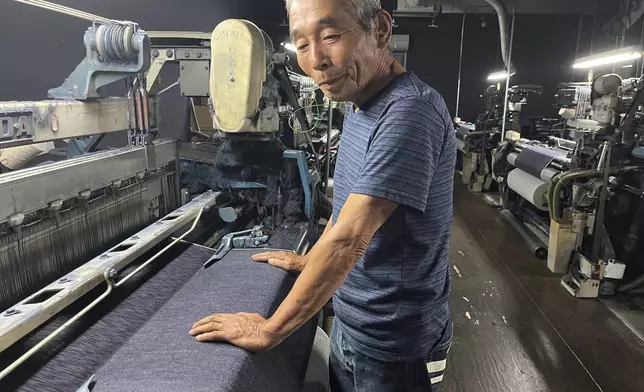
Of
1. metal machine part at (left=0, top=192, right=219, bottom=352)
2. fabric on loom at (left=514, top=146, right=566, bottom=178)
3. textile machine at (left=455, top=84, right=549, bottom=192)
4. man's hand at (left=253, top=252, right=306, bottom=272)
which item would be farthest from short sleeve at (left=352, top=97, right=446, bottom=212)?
textile machine at (left=455, top=84, right=549, bottom=192)

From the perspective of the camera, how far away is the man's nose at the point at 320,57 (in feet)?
3.24

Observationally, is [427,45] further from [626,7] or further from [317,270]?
[317,270]

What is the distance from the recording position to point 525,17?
913 cm

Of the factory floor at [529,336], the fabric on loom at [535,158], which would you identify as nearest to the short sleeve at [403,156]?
the factory floor at [529,336]

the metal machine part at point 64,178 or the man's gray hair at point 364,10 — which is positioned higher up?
the man's gray hair at point 364,10

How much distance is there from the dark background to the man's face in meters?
1.12

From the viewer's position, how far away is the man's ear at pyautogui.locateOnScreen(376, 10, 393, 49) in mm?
1020

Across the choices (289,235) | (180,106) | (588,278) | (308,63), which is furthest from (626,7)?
(308,63)

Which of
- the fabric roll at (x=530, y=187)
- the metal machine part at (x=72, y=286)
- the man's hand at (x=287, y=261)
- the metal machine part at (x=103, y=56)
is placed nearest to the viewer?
the metal machine part at (x=72, y=286)

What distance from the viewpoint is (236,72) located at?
2.08 m

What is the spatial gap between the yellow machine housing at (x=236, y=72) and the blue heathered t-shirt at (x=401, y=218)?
1.03 metres

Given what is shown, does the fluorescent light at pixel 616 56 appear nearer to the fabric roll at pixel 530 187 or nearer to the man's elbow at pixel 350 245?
the fabric roll at pixel 530 187

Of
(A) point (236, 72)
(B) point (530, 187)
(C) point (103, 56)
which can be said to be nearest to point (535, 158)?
(B) point (530, 187)

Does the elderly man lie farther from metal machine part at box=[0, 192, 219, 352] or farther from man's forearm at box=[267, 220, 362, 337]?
metal machine part at box=[0, 192, 219, 352]
